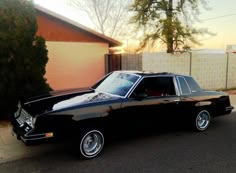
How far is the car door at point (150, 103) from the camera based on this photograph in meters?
5.02

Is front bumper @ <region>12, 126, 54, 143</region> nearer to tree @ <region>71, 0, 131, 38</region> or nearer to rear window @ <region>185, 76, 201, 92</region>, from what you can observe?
rear window @ <region>185, 76, 201, 92</region>

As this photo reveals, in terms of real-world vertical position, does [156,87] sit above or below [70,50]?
below

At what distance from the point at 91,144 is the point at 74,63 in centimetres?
688

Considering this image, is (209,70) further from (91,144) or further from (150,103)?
(91,144)

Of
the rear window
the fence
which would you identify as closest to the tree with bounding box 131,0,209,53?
the fence

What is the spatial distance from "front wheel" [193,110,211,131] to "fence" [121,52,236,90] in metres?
4.53

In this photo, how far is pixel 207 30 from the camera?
1281cm

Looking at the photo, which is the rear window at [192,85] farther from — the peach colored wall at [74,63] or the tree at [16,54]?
the peach colored wall at [74,63]

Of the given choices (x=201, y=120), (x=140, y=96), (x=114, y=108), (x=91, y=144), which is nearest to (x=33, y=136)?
(x=91, y=144)

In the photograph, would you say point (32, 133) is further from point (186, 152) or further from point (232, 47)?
point (232, 47)

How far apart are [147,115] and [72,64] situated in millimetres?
6472

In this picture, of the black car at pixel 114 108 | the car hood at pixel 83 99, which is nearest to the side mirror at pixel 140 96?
the black car at pixel 114 108

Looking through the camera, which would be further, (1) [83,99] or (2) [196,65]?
(2) [196,65]

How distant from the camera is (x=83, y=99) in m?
4.81
